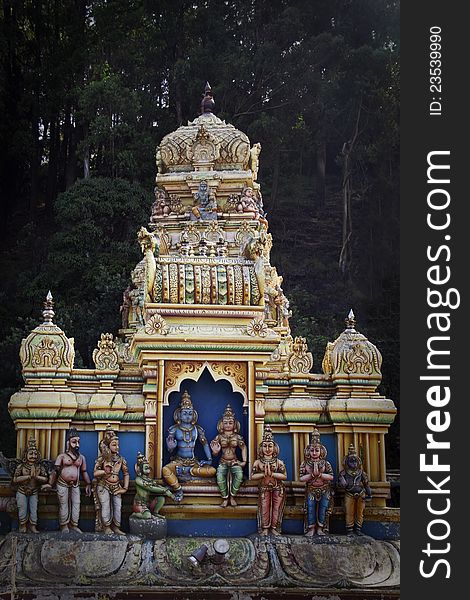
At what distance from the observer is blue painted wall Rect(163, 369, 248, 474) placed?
27.7ft

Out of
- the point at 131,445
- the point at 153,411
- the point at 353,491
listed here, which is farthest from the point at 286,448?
the point at 131,445

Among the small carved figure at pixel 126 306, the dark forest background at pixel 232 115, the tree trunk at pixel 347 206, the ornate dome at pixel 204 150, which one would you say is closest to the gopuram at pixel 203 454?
the ornate dome at pixel 204 150

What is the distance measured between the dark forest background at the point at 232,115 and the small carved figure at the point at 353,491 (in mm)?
13229

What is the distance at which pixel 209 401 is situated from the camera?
8594 millimetres

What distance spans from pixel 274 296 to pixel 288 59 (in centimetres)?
1583

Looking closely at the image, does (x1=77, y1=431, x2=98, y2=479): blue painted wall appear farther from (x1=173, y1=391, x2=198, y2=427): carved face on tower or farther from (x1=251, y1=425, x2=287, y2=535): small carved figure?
(x1=251, y1=425, x2=287, y2=535): small carved figure

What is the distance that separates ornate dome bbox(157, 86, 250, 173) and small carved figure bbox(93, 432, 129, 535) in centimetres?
437

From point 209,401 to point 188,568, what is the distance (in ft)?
5.78

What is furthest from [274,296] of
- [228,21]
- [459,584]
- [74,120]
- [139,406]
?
[228,21]

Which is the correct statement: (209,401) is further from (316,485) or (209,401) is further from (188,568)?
(188,568)

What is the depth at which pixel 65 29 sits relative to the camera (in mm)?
24344

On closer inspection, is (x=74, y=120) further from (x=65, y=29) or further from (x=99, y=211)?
(x=99, y=211)

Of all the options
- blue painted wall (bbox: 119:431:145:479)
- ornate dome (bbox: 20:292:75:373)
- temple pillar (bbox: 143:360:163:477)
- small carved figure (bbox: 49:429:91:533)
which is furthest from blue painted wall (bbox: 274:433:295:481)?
ornate dome (bbox: 20:292:75:373)

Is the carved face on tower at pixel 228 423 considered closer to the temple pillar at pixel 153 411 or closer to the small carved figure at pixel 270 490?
the small carved figure at pixel 270 490
